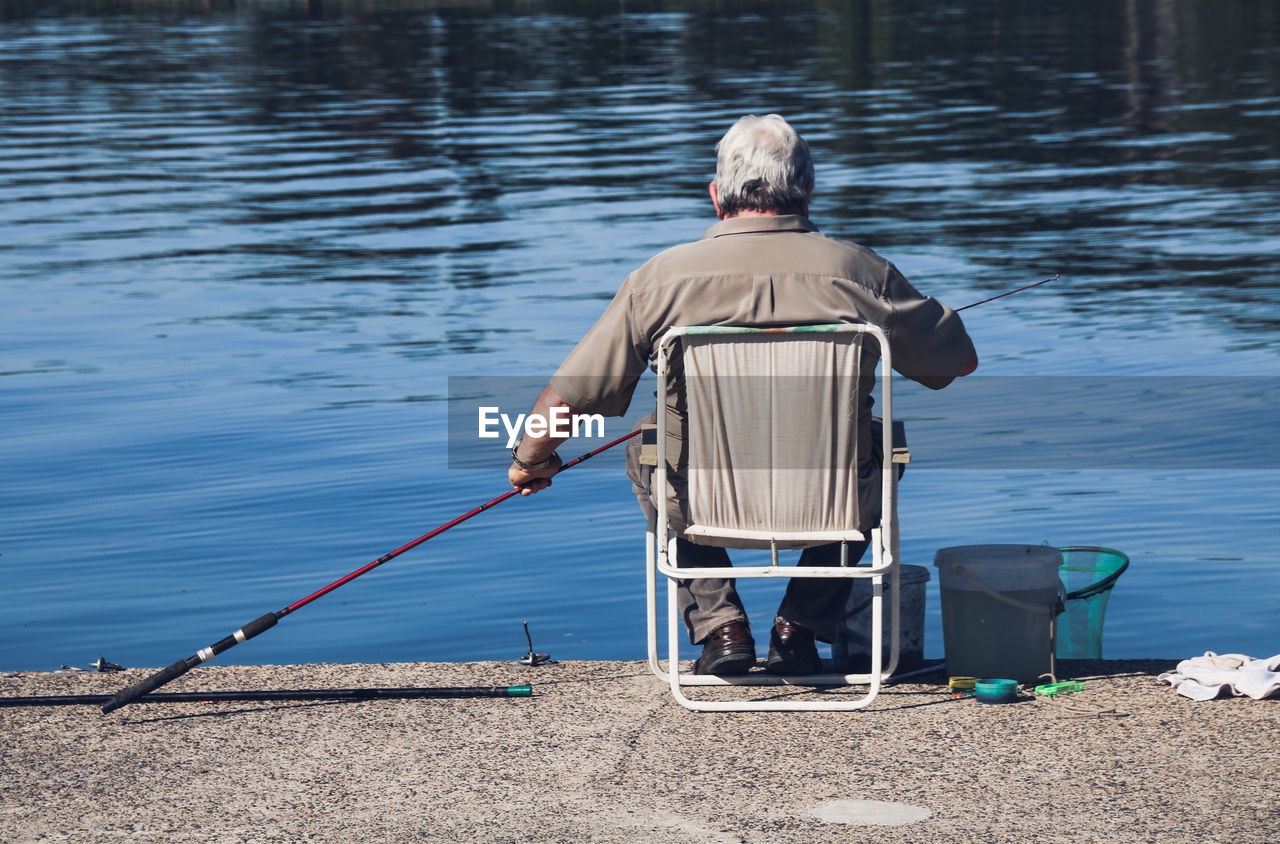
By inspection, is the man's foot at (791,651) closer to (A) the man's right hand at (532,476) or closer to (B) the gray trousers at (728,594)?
(B) the gray trousers at (728,594)

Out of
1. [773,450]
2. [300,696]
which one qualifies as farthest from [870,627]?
[300,696]

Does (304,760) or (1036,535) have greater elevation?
(304,760)

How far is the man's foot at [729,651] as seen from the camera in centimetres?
458

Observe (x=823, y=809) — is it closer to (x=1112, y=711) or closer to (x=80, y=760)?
(x=1112, y=711)

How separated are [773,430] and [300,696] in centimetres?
139

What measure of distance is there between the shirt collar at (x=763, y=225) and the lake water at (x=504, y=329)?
244 cm

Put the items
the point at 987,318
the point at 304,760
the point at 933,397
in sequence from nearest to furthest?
the point at 304,760 → the point at 933,397 → the point at 987,318

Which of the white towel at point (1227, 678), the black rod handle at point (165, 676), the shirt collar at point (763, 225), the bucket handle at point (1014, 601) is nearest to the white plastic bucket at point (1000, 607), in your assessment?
the bucket handle at point (1014, 601)

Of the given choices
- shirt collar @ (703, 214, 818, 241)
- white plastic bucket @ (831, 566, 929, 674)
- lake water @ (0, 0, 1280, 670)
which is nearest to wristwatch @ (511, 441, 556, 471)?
shirt collar @ (703, 214, 818, 241)

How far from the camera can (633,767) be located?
4.04m

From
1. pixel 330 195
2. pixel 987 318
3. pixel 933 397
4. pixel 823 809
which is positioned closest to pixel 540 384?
pixel 933 397

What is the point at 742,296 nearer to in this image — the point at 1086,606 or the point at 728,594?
the point at 728,594

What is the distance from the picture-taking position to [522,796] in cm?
388

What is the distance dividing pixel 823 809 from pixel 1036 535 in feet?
14.5
